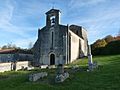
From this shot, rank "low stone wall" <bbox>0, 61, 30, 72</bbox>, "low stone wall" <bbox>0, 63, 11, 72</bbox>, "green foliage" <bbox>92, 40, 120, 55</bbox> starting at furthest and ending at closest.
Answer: "green foliage" <bbox>92, 40, 120, 55</bbox>
"low stone wall" <bbox>0, 61, 30, 72</bbox>
"low stone wall" <bbox>0, 63, 11, 72</bbox>

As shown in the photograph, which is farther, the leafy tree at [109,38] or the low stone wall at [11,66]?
the leafy tree at [109,38]

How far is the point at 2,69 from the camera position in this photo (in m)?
32.3

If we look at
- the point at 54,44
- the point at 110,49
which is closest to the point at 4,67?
the point at 54,44

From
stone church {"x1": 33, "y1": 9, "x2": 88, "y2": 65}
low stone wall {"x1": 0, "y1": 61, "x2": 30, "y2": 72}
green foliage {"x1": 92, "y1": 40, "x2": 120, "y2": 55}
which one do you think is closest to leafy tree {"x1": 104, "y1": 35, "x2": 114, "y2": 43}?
green foliage {"x1": 92, "y1": 40, "x2": 120, "y2": 55}

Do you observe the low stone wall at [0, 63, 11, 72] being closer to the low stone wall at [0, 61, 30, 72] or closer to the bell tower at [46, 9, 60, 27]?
the low stone wall at [0, 61, 30, 72]

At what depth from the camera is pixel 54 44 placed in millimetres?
42344

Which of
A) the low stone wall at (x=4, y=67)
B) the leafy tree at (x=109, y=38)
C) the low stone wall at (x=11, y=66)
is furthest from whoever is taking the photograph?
the leafy tree at (x=109, y=38)

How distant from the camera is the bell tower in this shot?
1678 inches

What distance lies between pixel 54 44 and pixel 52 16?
213 inches

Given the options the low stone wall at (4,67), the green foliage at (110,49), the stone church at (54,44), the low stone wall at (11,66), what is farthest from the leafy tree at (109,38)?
the low stone wall at (4,67)

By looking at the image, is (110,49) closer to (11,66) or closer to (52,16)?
(52,16)

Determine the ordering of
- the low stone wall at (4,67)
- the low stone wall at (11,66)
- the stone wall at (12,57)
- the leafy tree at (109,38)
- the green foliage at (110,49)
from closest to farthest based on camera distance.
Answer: the low stone wall at (4,67) < the low stone wall at (11,66) < the stone wall at (12,57) < the green foliage at (110,49) < the leafy tree at (109,38)

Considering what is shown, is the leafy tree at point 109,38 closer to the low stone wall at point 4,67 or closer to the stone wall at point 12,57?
the stone wall at point 12,57

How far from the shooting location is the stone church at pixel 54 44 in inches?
1622
